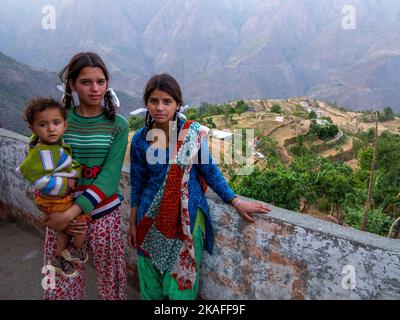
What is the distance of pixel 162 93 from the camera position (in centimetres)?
154

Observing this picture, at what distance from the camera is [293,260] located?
5.61 ft

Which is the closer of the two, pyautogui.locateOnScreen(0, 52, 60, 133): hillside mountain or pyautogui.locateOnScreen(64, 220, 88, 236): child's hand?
pyautogui.locateOnScreen(64, 220, 88, 236): child's hand

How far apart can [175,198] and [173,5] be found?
163591mm

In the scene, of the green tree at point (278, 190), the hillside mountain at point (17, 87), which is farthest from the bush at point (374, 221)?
the hillside mountain at point (17, 87)

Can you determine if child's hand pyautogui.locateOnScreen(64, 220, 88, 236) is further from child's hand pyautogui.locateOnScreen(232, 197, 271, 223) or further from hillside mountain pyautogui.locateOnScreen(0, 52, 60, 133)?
hillside mountain pyautogui.locateOnScreen(0, 52, 60, 133)

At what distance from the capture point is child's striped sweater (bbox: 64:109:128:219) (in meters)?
1.61

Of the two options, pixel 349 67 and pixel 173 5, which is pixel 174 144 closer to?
pixel 349 67

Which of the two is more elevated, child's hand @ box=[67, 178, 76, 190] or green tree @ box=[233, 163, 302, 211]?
child's hand @ box=[67, 178, 76, 190]

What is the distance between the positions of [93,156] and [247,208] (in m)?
0.81

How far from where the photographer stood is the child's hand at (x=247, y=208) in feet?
5.72

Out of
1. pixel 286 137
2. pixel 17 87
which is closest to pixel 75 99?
pixel 286 137

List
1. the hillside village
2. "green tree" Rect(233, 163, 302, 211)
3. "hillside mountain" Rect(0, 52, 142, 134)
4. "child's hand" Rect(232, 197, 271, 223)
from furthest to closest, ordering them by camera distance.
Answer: "hillside mountain" Rect(0, 52, 142, 134)
the hillside village
"green tree" Rect(233, 163, 302, 211)
"child's hand" Rect(232, 197, 271, 223)

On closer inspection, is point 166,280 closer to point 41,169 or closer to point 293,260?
point 293,260

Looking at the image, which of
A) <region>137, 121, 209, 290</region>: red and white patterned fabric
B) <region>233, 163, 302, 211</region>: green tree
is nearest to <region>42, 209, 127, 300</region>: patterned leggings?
<region>137, 121, 209, 290</region>: red and white patterned fabric
